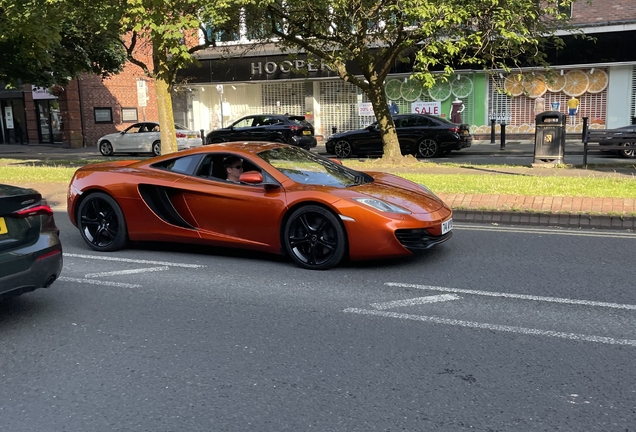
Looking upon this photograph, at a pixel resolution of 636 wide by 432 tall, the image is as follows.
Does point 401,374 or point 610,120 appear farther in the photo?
point 610,120

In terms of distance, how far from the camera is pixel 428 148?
66.8 feet

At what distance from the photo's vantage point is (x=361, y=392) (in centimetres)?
358

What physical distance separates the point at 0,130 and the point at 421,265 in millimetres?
37873

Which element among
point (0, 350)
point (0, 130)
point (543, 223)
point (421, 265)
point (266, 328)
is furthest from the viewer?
point (0, 130)

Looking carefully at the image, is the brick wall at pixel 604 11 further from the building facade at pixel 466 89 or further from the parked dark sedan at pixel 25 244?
the parked dark sedan at pixel 25 244

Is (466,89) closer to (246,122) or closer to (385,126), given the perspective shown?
(246,122)

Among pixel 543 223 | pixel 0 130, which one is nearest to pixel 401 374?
pixel 543 223

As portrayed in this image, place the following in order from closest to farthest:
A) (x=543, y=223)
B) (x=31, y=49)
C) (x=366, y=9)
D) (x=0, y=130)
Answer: (x=543, y=223)
(x=366, y=9)
(x=31, y=49)
(x=0, y=130)

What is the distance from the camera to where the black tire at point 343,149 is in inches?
859

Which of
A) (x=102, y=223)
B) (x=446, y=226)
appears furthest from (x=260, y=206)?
(x=102, y=223)

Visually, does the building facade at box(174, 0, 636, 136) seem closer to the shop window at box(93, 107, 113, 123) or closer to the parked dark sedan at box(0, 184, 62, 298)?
the shop window at box(93, 107, 113, 123)

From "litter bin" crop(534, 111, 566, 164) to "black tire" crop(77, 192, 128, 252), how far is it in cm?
1030

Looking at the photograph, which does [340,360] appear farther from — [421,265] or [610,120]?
[610,120]

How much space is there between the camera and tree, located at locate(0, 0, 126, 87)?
14.1 m
